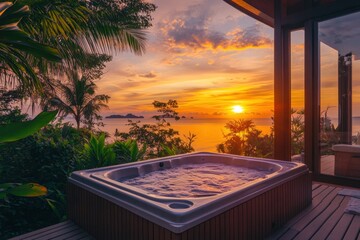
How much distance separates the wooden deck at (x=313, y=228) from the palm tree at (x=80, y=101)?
620 cm

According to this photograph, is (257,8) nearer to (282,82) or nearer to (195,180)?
(282,82)

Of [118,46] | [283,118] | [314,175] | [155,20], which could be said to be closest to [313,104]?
[283,118]

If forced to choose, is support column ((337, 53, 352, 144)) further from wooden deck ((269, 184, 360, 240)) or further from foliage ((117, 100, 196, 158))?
foliage ((117, 100, 196, 158))

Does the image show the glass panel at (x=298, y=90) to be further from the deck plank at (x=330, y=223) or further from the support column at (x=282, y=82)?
the deck plank at (x=330, y=223)

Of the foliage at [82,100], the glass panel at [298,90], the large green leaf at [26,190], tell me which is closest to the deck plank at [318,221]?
the glass panel at [298,90]

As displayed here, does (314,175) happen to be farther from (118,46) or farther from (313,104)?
(118,46)

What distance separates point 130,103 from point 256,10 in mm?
4722

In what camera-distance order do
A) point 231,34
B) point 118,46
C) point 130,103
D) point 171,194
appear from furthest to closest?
point 130,103 < point 231,34 < point 118,46 < point 171,194

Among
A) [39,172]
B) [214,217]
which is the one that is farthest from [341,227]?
[39,172]

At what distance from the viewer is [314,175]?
392 centimetres

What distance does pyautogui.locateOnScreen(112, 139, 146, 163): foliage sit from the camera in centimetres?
387

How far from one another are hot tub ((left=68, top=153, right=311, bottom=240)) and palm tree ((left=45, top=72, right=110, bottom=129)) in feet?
19.5

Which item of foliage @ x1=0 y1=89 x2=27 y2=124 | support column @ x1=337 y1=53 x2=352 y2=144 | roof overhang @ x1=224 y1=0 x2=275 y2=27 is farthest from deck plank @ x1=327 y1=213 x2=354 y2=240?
foliage @ x1=0 y1=89 x2=27 y2=124

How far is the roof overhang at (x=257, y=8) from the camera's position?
4480 mm
